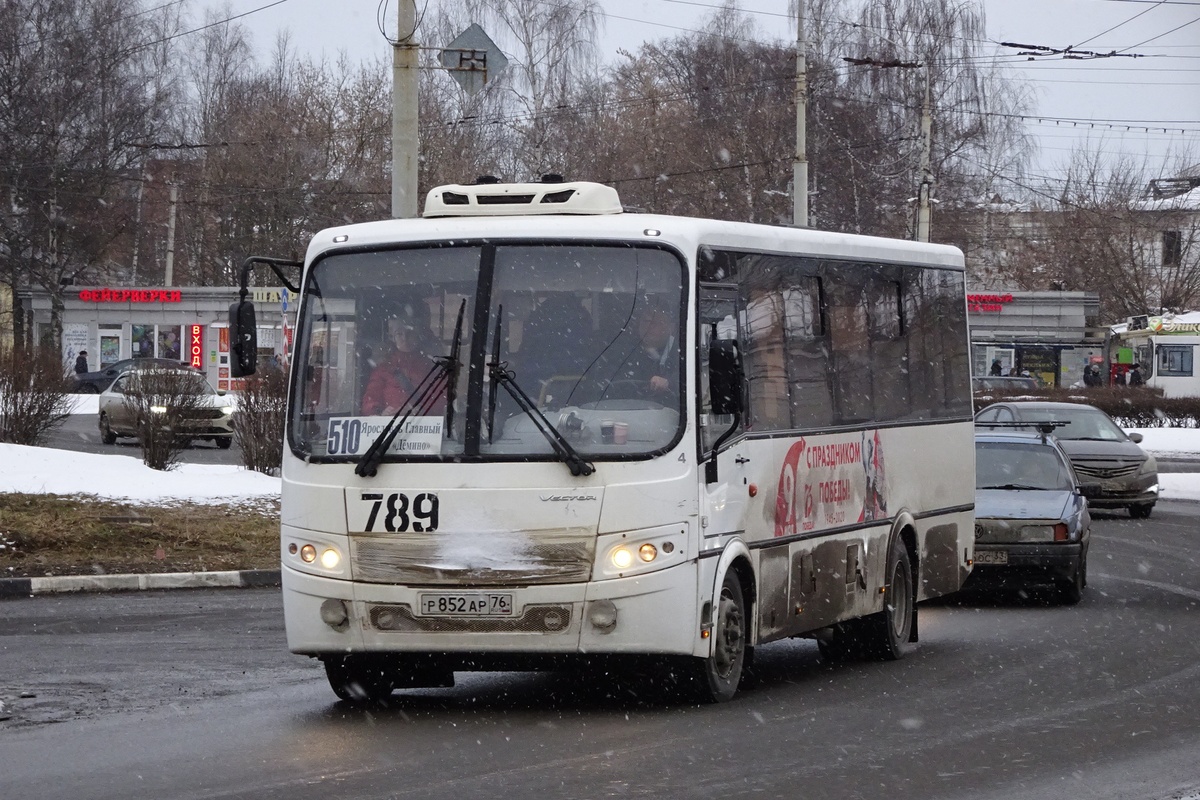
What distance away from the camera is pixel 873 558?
11.9 metres

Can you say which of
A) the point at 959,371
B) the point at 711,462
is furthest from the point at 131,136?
the point at 711,462

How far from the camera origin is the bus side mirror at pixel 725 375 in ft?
29.5

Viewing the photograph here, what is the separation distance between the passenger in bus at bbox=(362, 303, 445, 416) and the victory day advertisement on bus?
2236 mm

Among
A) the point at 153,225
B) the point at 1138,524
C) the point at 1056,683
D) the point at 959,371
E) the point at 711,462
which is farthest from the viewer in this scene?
the point at 153,225

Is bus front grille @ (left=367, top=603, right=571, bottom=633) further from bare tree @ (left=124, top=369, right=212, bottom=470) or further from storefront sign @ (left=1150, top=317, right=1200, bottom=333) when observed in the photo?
storefront sign @ (left=1150, top=317, right=1200, bottom=333)

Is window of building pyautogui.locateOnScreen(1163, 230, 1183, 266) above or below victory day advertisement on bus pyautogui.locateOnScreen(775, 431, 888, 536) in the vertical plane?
above

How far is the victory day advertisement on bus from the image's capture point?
10492mm

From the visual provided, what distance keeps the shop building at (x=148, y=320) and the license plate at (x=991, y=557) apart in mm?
49656

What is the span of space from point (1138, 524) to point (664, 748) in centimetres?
1896

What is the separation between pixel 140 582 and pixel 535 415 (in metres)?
7.60

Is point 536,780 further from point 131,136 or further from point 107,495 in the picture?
point 131,136

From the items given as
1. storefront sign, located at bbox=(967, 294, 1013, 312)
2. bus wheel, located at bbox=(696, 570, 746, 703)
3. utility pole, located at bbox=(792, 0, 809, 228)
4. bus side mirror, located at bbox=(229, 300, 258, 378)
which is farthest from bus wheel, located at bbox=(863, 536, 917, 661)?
storefront sign, located at bbox=(967, 294, 1013, 312)

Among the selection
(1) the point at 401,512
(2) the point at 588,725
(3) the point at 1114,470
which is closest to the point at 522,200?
(1) the point at 401,512

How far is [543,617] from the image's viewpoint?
877cm
